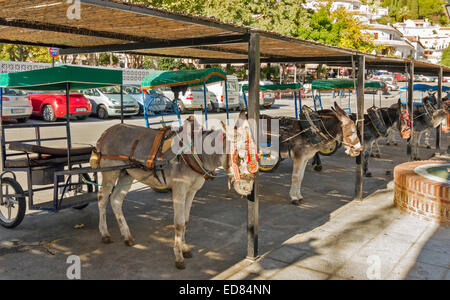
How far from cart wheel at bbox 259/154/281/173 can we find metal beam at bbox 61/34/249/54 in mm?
4184

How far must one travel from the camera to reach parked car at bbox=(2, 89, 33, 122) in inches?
773

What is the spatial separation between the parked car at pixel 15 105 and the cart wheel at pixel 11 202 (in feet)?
45.7

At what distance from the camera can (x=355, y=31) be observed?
49.1 metres

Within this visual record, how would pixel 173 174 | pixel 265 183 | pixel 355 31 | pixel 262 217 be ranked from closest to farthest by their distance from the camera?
pixel 173 174 < pixel 262 217 < pixel 265 183 < pixel 355 31

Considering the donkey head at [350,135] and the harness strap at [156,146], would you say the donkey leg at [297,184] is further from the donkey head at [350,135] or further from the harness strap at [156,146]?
the harness strap at [156,146]

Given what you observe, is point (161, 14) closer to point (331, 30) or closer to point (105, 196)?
point (105, 196)

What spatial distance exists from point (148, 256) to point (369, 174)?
26.1ft

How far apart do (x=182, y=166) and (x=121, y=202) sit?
162cm

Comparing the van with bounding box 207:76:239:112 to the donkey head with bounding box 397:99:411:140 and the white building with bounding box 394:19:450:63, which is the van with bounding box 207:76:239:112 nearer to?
the donkey head with bounding box 397:99:411:140

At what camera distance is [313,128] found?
907 centimetres

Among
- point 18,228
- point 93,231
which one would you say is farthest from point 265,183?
point 18,228

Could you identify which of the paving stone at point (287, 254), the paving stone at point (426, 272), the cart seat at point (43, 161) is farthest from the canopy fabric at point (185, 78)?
the paving stone at point (426, 272)

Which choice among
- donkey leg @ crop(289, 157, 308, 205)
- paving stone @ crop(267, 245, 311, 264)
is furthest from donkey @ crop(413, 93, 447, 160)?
paving stone @ crop(267, 245, 311, 264)
